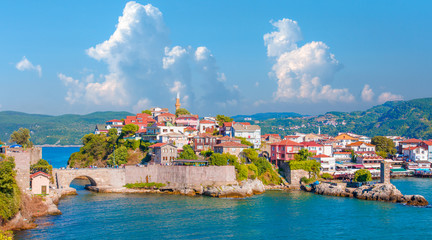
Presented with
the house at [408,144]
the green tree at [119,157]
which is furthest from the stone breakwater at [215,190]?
the house at [408,144]

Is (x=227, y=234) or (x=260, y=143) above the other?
(x=260, y=143)

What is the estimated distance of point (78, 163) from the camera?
84.5 m

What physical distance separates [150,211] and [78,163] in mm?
41780

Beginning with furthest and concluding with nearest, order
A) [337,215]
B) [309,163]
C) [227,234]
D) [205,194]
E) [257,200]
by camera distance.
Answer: [309,163]
[205,194]
[257,200]
[337,215]
[227,234]

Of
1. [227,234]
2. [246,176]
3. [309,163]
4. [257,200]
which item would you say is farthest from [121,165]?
[227,234]

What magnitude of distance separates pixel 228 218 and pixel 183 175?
58.3 ft

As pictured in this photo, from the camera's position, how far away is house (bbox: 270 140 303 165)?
72.2m

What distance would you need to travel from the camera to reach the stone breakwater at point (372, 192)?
54.2 m

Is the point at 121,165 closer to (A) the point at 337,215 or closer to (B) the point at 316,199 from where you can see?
(B) the point at 316,199

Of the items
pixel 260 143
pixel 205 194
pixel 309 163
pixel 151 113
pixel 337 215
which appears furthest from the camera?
pixel 151 113

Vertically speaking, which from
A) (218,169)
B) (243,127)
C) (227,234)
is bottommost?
(227,234)

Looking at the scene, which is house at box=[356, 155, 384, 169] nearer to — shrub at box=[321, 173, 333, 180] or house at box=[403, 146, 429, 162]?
shrub at box=[321, 173, 333, 180]

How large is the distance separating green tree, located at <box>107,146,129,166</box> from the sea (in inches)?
594

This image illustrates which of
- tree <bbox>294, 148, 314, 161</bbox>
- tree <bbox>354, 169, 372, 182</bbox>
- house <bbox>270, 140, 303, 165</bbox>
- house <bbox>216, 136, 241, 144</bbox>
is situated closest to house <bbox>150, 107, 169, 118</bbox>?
house <bbox>216, 136, 241, 144</bbox>
